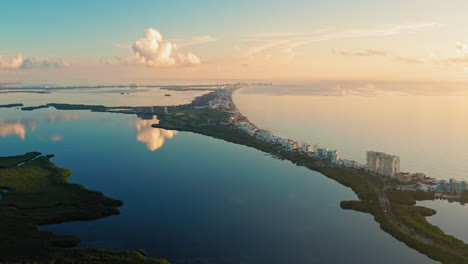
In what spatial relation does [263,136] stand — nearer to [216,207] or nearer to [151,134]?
[151,134]

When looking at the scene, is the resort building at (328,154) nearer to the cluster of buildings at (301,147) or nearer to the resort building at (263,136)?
the cluster of buildings at (301,147)

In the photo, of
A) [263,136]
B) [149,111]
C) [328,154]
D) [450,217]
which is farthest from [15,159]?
[149,111]

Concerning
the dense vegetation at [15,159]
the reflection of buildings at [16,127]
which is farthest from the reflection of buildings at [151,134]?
the reflection of buildings at [16,127]

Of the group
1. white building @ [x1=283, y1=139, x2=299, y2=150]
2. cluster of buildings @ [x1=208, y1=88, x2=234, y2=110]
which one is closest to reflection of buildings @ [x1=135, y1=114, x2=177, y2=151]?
white building @ [x1=283, y1=139, x2=299, y2=150]

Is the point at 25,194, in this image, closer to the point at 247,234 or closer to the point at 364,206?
the point at 247,234

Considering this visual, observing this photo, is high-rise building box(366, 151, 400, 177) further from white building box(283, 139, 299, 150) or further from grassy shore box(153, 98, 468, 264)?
white building box(283, 139, 299, 150)

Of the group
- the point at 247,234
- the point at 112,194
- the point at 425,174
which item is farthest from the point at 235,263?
the point at 425,174
